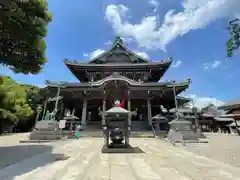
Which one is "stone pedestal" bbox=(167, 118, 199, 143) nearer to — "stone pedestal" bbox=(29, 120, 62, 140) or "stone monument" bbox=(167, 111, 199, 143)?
"stone monument" bbox=(167, 111, 199, 143)

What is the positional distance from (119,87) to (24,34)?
13.8 m

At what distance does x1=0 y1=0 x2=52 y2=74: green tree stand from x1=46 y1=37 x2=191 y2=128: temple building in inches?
378

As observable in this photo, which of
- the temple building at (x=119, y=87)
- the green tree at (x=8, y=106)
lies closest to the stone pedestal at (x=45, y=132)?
the green tree at (x=8, y=106)

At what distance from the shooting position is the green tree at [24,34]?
16.9ft

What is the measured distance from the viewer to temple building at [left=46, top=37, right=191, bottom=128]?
18.4 metres

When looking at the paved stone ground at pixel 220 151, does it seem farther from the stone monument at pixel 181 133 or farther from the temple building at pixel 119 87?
the temple building at pixel 119 87

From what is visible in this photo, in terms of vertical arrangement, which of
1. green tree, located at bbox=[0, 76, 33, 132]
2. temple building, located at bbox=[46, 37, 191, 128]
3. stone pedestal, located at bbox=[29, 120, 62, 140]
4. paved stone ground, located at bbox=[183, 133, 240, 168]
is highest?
temple building, located at bbox=[46, 37, 191, 128]

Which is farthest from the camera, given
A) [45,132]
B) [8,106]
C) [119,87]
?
[119,87]

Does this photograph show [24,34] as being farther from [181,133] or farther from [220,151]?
[181,133]

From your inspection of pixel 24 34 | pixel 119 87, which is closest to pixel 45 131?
pixel 24 34

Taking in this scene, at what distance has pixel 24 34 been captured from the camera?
5.75 meters

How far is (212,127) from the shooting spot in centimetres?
3453

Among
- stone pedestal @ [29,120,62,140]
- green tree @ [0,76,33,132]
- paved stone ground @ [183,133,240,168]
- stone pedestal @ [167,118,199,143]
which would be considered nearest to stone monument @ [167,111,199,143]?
stone pedestal @ [167,118,199,143]

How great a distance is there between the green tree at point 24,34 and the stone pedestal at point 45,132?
21.6 feet
